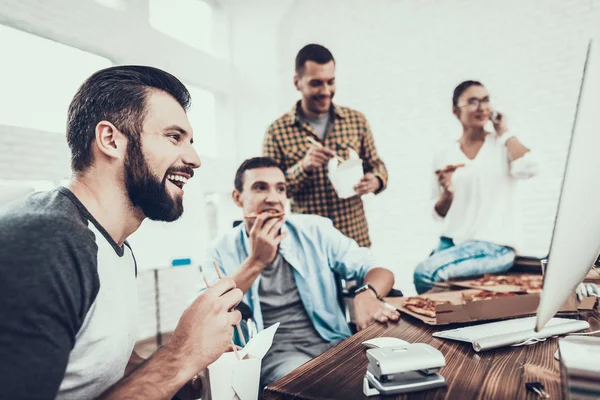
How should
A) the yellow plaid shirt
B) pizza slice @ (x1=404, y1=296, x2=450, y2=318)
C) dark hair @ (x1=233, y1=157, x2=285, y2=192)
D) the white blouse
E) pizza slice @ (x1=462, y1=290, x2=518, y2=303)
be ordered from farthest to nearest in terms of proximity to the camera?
the yellow plaid shirt < the white blouse < dark hair @ (x1=233, y1=157, x2=285, y2=192) < pizza slice @ (x1=462, y1=290, x2=518, y2=303) < pizza slice @ (x1=404, y1=296, x2=450, y2=318)

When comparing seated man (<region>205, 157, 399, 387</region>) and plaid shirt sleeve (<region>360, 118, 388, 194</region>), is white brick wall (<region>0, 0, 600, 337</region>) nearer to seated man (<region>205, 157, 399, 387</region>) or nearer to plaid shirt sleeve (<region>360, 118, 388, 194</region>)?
plaid shirt sleeve (<region>360, 118, 388, 194</region>)

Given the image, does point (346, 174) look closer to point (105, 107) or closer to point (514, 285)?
point (514, 285)

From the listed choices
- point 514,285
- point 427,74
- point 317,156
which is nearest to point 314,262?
point 317,156

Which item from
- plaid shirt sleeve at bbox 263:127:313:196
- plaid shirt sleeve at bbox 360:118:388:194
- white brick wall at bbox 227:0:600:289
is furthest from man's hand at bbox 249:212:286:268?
white brick wall at bbox 227:0:600:289

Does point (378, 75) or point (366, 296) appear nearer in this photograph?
point (366, 296)

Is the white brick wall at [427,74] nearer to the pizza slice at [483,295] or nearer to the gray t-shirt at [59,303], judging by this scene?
the pizza slice at [483,295]

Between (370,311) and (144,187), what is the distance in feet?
2.65

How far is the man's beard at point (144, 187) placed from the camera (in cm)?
103

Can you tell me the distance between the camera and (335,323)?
178cm

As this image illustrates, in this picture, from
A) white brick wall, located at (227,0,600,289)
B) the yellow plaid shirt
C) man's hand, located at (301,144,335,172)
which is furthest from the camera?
white brick wall, located at (227,0,600,289)

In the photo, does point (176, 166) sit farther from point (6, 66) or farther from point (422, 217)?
point (422, 217)

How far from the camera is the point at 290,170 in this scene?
2.57m

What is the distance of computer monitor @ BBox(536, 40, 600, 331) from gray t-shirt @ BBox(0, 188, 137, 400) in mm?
721

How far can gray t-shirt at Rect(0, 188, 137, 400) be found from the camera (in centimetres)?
64
